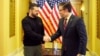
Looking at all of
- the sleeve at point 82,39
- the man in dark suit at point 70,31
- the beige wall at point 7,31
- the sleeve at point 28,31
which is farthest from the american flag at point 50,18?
the sleeve at point 82,39

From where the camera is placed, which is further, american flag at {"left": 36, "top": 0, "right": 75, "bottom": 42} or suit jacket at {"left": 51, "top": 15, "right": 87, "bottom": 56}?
american flag at {"left": 36, "top": 0, "right": 75, "bottom": 42}

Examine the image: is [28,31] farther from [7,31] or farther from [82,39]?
[7,31]

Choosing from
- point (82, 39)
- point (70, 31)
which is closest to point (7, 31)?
point (70, 31)

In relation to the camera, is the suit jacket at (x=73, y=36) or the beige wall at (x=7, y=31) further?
the beige wall at (x=7, y=31)

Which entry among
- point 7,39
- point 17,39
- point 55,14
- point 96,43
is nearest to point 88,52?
point 96,43

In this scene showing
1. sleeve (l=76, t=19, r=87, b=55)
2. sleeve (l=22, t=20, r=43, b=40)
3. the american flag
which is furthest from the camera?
the american flag

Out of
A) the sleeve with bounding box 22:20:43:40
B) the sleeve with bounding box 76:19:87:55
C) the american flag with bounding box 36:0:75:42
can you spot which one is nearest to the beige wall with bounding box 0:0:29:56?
the american flag with bounding box 36:0:75:42

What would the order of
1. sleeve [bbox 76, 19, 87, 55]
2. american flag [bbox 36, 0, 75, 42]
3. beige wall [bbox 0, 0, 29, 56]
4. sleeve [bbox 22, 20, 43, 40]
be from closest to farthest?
1. sleeve [bbox 76, 19, 87, 55]
2. sleeve [bbox 22, 20, 43, 40]
3. beige wall [bbox 0, 0, 29, 56]
4. american flag [bbox 36, 0, 75, 42]

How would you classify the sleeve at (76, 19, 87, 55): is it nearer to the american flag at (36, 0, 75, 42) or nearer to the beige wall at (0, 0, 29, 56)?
the beige wall at (0, 0, 29, 56)

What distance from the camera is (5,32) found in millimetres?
5621

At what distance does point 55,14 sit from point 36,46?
3.71 meters

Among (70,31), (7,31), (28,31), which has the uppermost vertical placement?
(70,31)

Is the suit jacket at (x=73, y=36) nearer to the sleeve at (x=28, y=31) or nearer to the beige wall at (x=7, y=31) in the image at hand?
the sleeve at (x=28, y=31)

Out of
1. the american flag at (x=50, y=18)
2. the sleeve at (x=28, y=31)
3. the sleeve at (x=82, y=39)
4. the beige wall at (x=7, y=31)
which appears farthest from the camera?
the american flag at (x=50, y=18)
